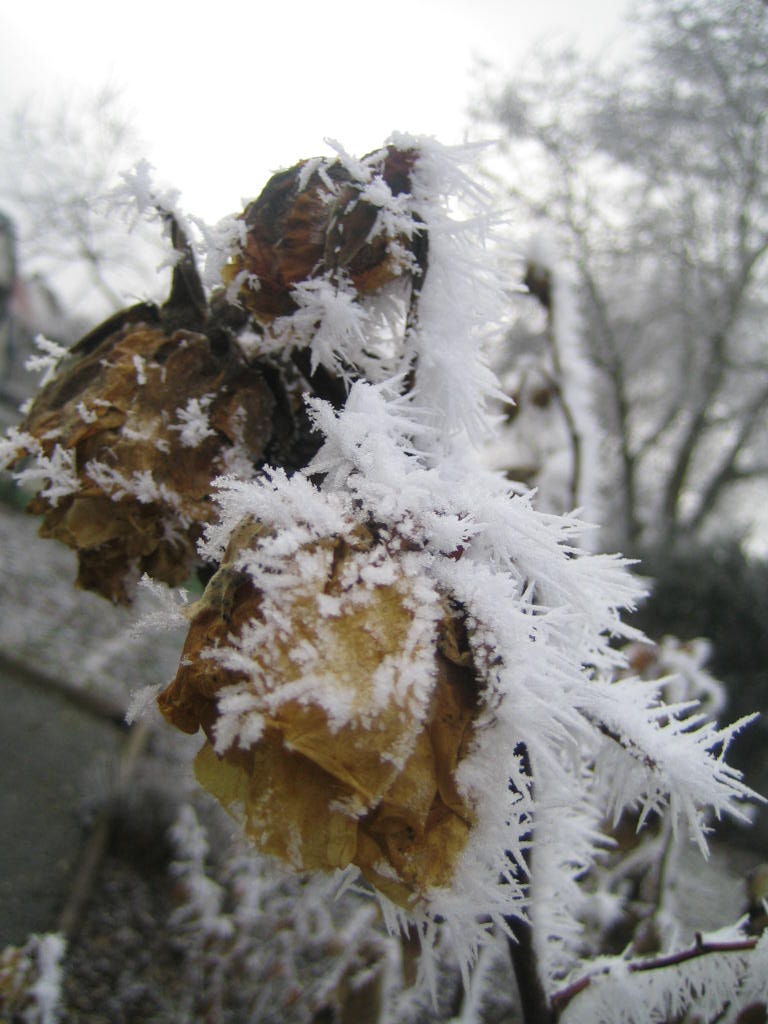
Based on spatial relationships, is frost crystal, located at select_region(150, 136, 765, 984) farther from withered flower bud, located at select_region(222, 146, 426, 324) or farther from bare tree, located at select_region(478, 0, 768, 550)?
bare tree, located at select_region(478, 0, 768, 550)

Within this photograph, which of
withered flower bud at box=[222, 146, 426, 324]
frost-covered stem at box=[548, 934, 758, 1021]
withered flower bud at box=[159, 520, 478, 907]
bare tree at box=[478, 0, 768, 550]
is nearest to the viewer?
withered flower bud at box=[159, 520, 478, 907]

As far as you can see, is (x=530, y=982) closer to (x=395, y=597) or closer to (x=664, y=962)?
(x=664, y=962)

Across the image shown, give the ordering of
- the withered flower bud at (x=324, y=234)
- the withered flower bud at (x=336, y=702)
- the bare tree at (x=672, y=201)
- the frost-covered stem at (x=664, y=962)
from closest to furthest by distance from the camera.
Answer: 1. the withered flower bud at (x=336, y=702)
2. the withered flower bud at (x=324, y=234)
3. the frost-covered stem at (x=664, y=962)
4. the bare tree at (x=672, y=201)

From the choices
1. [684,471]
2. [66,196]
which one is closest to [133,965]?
[684,471]

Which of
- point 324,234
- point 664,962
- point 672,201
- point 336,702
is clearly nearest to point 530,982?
point 664,962

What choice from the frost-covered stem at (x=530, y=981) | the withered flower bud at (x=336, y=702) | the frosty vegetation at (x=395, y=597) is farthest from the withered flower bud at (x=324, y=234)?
the frost-covered stem at (x=530, y=981)

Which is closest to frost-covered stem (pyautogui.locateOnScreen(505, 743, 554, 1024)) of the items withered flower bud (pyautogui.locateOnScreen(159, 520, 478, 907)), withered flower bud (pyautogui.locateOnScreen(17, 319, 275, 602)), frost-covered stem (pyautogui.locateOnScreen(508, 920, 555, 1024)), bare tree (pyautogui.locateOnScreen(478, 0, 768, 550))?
frost-covered stem (pyautogui.locateOnScreen(508, 920, 555, 1024))

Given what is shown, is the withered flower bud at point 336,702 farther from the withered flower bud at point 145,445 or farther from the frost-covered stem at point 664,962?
the frost-covered stem at point 664,962
